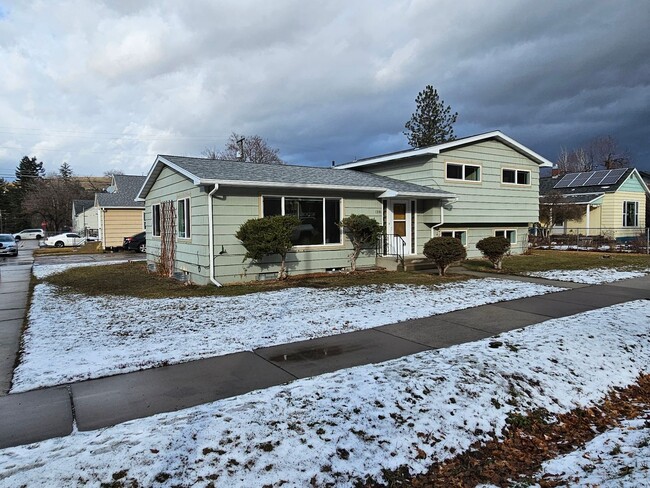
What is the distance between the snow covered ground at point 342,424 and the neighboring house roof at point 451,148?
10.8 meters

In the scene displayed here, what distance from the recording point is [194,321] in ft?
24.6

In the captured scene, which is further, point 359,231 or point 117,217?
point 117,217

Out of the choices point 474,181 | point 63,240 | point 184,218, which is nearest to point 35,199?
point 63,240

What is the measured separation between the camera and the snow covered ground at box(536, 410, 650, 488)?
3.22 meters

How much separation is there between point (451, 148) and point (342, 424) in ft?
46.7

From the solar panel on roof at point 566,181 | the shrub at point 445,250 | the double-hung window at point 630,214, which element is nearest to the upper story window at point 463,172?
the shrub at point 445,250

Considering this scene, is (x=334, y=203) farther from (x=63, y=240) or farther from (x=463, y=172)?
(x=63, y=240)

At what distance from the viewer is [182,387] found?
4.70m

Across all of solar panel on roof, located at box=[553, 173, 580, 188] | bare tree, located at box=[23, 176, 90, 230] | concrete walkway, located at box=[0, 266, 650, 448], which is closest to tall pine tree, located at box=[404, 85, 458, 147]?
solar panel on roof, located at box=[553, 173, 580, 188]

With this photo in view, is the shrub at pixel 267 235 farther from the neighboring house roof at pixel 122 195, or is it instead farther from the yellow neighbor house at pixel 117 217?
the yellow neighbor house at pixel 117 217

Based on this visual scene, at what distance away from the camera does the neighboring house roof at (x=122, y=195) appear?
94.4 ft

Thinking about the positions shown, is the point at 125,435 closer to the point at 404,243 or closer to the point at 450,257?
the point at 450,257

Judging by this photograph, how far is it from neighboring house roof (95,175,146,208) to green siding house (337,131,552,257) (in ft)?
57.5

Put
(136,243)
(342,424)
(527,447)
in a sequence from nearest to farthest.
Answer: (342,424) → (527,447) → (136,243)
